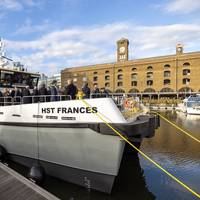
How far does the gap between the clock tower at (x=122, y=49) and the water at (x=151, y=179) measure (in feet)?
220

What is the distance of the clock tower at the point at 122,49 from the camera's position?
251ft

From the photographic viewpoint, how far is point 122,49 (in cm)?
7756

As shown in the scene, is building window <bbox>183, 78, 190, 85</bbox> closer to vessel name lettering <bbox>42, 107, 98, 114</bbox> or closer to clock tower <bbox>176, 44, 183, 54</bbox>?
clock tower <bbox>176, 44, 183, 54</bbox>

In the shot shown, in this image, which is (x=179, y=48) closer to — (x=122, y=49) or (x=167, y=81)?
(x=167, y=81)

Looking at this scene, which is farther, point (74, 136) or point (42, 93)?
point (42, 93)

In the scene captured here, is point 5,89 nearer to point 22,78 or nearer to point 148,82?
point 22,78

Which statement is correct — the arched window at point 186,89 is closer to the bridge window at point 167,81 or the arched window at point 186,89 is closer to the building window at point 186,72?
the building window at point 186,72

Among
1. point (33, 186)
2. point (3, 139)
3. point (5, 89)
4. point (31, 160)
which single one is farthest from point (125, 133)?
point (5, 89)

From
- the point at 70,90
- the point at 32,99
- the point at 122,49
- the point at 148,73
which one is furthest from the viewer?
the point at 122,49

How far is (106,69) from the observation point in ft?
235

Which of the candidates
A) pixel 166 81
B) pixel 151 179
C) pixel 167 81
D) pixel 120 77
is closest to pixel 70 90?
pixel 151 179

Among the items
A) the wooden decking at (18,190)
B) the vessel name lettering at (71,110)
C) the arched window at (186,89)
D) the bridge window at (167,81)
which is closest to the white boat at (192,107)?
the arched window at (186,89)

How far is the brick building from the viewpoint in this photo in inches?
2354

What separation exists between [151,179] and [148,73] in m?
59.5
